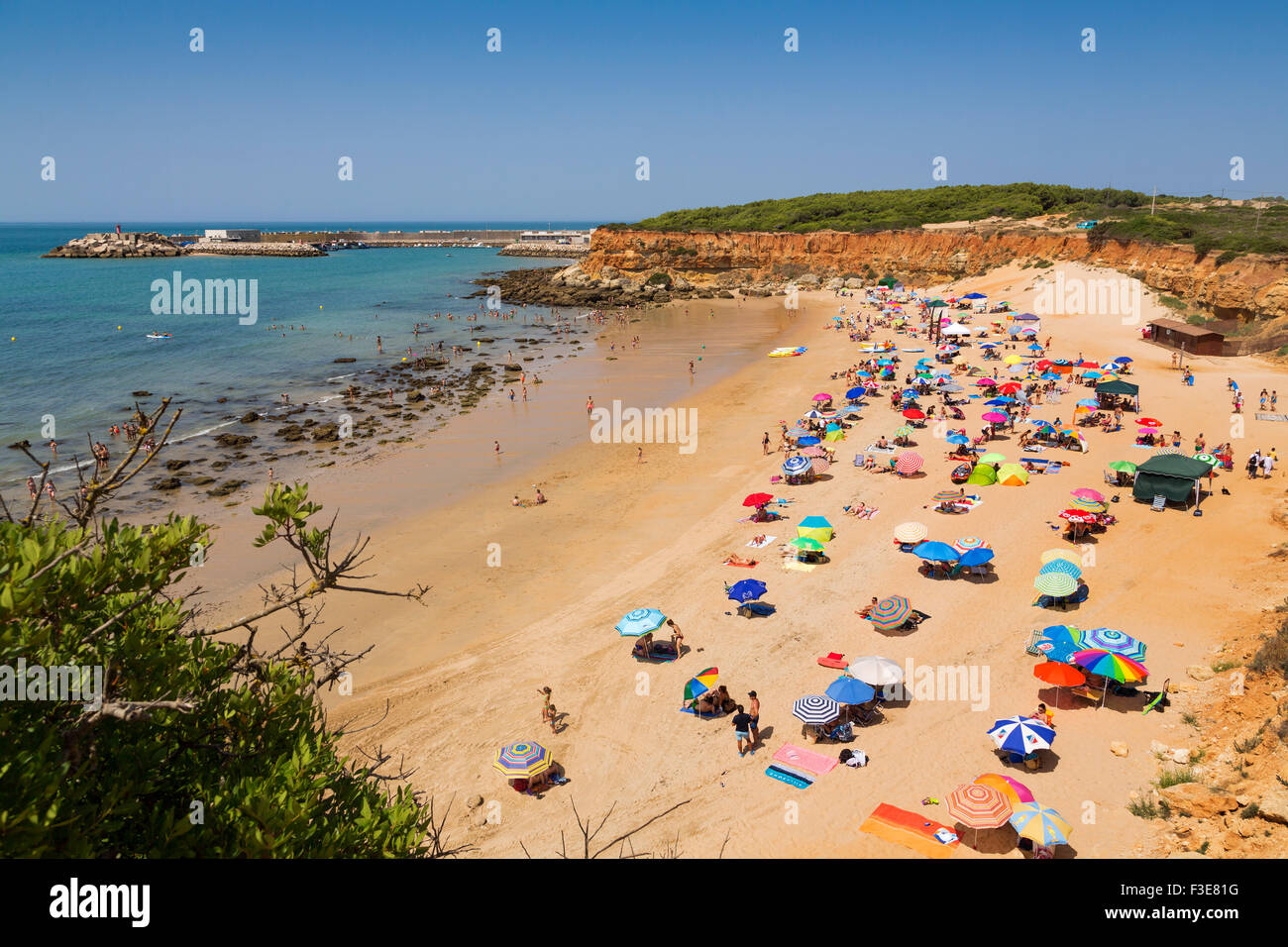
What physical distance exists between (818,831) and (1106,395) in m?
28.1

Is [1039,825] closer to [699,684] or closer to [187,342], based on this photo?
→ [699,684]

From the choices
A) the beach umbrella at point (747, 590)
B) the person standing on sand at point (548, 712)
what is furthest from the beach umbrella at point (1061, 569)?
the person standing on sand at point (548, 712)

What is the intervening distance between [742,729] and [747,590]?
4367 mm

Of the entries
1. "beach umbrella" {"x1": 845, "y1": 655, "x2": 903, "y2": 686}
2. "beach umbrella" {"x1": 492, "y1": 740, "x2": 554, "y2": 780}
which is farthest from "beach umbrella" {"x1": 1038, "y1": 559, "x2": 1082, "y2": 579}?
"beach umbrella" {"x1": 492, "y1": 740, "x2": 554, "y2": 780}

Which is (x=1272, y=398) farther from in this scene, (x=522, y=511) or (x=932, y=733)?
(x=522, y=511)

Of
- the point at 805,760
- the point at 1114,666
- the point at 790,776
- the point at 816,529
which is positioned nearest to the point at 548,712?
the point at 790,776

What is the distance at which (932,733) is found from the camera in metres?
12.5

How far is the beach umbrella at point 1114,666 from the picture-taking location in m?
12.5

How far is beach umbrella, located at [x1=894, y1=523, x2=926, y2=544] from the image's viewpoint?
738 inches

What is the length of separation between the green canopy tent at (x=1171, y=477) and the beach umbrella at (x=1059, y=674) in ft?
34.3

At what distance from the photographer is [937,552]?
56.6 feet

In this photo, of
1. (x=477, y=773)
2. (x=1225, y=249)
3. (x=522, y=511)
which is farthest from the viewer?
(x=1225, y=249)

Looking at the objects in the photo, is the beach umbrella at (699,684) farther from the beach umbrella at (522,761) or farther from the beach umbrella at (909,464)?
the beach umbrella at (909,464)
